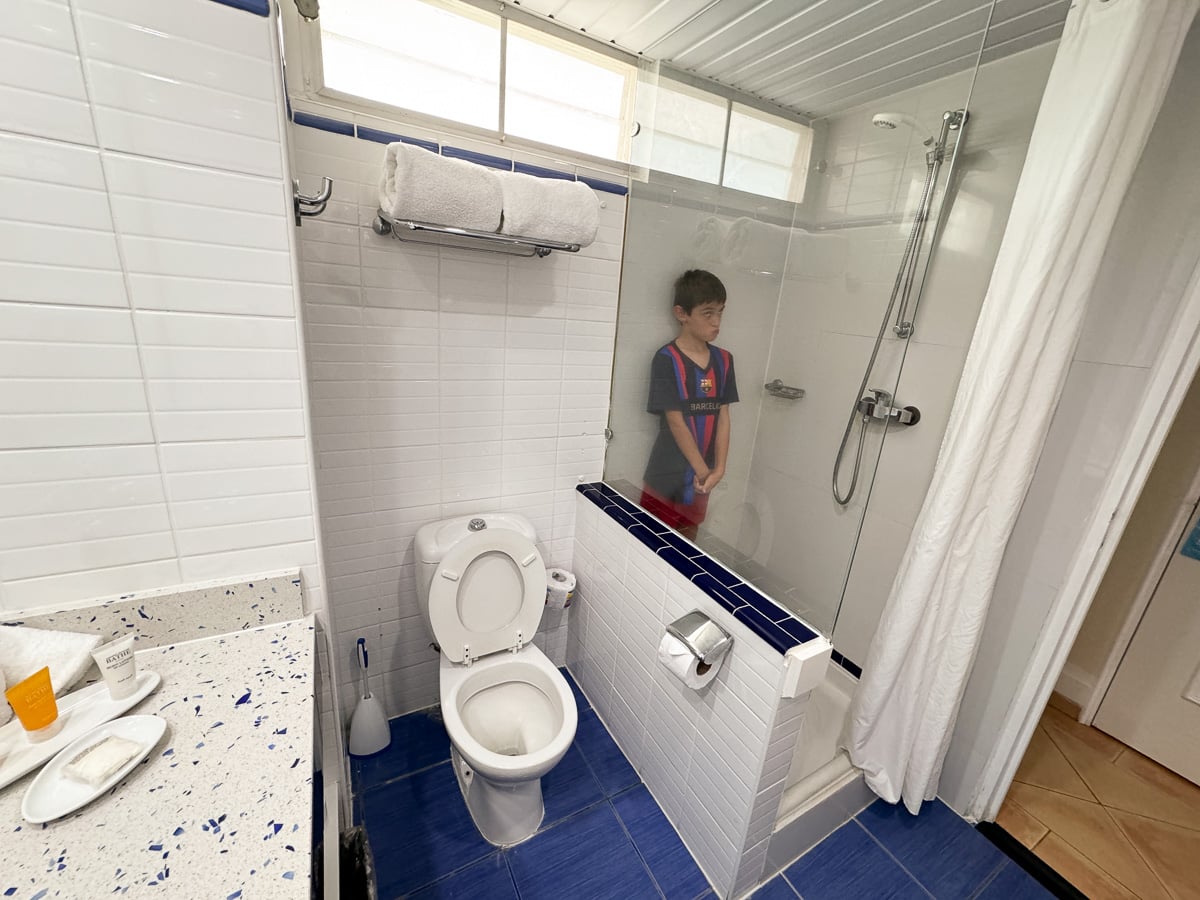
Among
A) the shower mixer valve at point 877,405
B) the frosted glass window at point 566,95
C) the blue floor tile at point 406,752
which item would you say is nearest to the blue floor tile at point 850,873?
the blue floor tile at point 406,752

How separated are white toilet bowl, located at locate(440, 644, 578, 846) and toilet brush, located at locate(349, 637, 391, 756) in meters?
0.27

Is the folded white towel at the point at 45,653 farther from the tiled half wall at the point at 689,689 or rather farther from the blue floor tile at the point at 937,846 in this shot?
the blue floor tile at the point at 937,846

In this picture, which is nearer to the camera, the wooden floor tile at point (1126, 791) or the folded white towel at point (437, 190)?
the folded white towel at point (437, 190)

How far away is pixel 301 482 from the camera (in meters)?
0.93

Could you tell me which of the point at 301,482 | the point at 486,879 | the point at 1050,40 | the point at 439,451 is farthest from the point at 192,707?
the point at 1050,40

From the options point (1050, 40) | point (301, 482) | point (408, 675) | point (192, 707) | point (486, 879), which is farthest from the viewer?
point (408, 675)

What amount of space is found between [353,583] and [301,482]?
0.75m

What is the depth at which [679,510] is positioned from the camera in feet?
5.27

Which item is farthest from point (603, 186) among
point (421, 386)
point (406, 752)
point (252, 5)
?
point (406, 752)

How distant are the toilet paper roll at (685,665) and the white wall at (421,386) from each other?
71 centimetres

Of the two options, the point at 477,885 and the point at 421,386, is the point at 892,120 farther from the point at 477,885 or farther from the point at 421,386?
the point at 477,885

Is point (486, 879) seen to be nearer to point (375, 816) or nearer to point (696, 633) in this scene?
point (375, 816)

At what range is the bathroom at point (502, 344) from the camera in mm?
710

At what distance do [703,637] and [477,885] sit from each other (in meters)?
0.91
